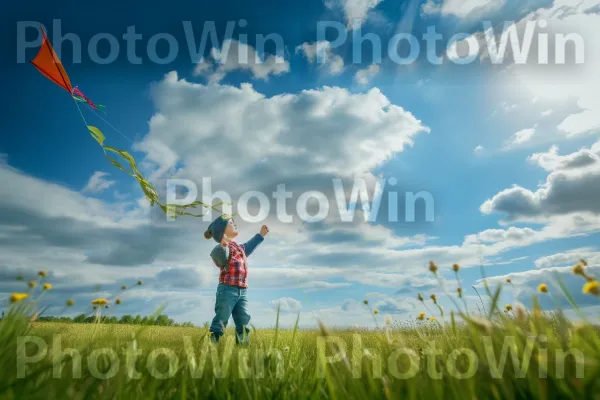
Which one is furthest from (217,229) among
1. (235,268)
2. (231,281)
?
(231,281)

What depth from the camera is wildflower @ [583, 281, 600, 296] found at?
1480mm

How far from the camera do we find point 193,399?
2.48 meters

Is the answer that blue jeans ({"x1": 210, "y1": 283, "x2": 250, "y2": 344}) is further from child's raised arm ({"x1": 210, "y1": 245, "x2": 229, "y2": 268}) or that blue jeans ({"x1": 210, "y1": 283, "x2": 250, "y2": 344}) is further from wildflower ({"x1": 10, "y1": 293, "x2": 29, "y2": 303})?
wildflower ({"x1": 10, "y1": 293, "x2": 29, "y2": 303})

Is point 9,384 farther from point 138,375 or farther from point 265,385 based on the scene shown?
point 265,385

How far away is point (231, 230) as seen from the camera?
809 centimetres

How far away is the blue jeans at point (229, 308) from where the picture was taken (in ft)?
22.8

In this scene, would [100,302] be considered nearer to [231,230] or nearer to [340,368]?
[340,368]

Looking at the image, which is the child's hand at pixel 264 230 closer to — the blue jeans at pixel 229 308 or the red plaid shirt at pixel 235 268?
the red plaid shirt at pixel 235 268

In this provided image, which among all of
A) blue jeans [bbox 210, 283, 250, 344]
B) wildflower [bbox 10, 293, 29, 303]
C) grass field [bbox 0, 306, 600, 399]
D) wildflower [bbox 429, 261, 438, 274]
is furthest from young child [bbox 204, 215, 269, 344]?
wildflower [bbox 429, 261, 438, 274]

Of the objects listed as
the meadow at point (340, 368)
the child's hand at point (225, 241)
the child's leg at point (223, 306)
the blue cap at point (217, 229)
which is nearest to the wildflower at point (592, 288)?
the meadow at point (340, 368)

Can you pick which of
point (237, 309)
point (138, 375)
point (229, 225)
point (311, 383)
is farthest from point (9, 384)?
point (229, 225)

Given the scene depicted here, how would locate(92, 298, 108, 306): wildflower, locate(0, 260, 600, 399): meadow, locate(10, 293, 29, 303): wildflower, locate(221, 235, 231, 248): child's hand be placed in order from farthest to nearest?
locate(221, 235, 231, 248): child's hand, locate(92, 298, 108, 306): wildflower, locate(10, 293, 29, 303): wildflower, locate(0, 260, 600, 399): meadow

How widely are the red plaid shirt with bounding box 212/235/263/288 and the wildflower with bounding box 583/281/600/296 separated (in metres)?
6.28

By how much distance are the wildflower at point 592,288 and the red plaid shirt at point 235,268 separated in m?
6.28
